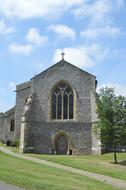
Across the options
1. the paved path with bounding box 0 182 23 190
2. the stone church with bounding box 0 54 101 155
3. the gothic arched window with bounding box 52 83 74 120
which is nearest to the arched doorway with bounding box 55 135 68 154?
the stone church with bounding box 0 54 101 155

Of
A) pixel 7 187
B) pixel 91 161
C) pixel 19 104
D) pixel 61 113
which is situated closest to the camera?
pixel 7 187

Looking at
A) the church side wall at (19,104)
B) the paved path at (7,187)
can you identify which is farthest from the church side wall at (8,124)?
the paved path at (7,187)

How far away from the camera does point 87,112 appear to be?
39.3 m

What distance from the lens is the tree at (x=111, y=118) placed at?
2988 centimetres

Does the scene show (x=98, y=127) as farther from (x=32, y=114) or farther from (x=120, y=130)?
(x=32, y=114)

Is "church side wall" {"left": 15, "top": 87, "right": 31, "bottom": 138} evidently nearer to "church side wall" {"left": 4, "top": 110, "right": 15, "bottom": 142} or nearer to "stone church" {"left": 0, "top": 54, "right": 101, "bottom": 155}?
"church side wall" {"left": 4, "top": 110, "right": 15, "bottom": 142}

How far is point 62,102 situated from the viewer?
132 feet

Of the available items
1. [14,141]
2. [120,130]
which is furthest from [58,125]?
[120,130]

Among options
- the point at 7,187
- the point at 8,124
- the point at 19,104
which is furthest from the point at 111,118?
the point at 8,124

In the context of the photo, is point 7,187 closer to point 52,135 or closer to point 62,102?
point 52,135

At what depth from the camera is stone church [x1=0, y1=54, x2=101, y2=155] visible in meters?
38.8

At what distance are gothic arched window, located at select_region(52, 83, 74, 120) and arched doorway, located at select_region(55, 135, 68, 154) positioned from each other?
7.48 ft

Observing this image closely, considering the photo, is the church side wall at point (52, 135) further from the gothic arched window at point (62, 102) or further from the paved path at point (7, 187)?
the paved path at point (7, 187)

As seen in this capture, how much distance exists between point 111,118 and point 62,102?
10648mm
